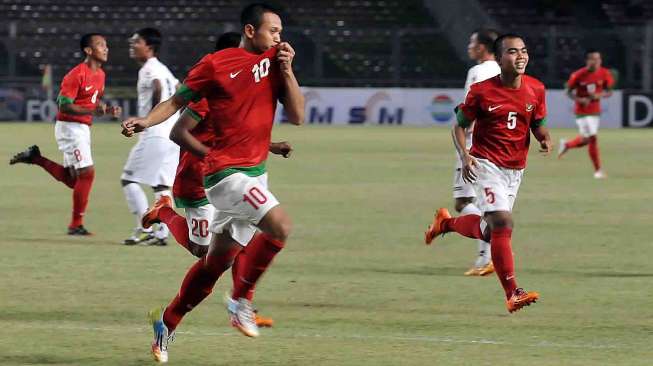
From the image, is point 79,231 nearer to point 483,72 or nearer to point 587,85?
point 483,72

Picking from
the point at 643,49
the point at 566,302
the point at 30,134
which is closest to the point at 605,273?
the point at 566,302

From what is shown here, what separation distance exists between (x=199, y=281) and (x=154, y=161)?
5.80 metres

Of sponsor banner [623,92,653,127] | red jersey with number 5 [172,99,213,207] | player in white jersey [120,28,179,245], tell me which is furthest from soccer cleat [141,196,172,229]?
sponsor banner [623,92,653,127]

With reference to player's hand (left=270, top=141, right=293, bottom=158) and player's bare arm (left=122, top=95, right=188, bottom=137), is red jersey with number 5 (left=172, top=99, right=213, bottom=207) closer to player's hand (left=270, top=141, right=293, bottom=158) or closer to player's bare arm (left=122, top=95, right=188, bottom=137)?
player's hand (left=270, top=141, right=293, bottom=158)

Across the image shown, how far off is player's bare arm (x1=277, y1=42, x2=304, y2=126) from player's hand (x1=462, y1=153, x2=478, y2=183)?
2192mm

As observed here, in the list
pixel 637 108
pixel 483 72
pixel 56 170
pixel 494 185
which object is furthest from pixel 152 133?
pixel 637 108

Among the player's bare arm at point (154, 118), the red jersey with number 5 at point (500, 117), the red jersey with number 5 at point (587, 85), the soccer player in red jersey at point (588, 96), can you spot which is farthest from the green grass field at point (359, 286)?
the red jersey with number 5 at point (587, 85)

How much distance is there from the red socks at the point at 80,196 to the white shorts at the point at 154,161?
127 centimetres

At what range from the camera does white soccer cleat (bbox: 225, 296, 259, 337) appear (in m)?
7.79

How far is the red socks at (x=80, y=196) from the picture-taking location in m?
14.5

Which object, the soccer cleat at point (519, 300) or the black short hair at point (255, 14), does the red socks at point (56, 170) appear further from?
the black short hair at point (255, 14)

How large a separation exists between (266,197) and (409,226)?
317 inches

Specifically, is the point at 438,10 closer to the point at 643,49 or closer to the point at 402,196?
the point at 643,49

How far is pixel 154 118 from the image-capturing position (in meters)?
7.54
